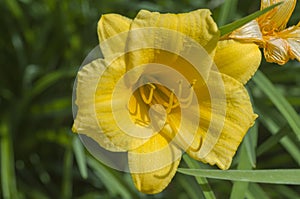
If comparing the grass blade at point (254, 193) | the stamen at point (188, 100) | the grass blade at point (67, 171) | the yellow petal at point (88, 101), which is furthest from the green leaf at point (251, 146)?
the grass blade at point (67, 171)

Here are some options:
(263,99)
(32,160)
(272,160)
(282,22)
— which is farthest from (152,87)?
(272,160)

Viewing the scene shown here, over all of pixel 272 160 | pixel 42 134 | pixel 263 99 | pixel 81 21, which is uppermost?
pixel 81 21

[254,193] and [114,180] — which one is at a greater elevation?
[254,193]

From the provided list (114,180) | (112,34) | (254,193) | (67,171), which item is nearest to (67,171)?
(67,171)

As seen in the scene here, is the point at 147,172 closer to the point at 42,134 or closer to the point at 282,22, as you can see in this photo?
the point at 282,22

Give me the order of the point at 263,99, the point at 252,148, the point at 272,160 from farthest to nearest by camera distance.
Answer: the point at 272,160, the point at 263,99, the point at 252,148

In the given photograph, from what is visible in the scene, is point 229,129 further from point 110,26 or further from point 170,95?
point 110,26
